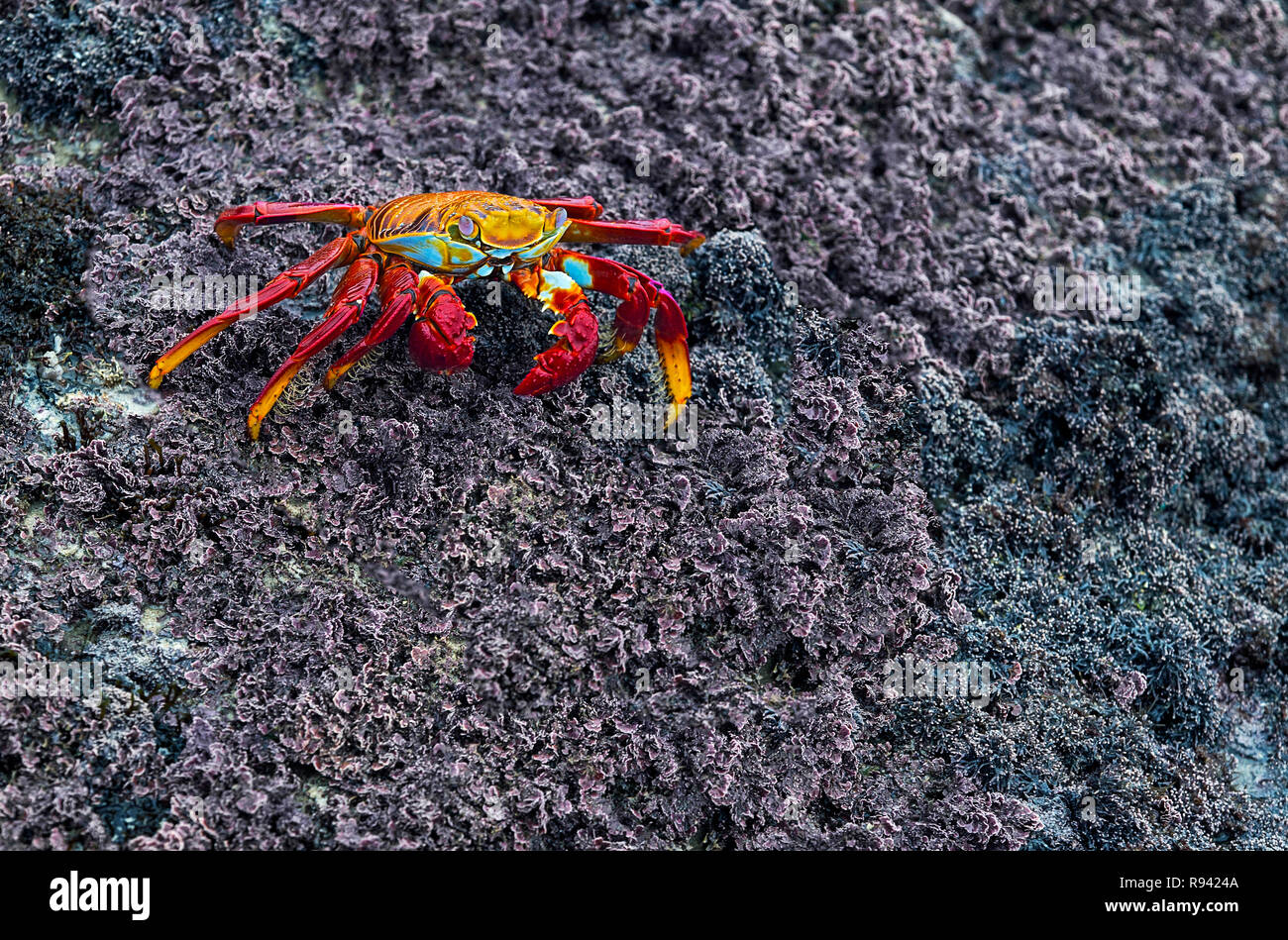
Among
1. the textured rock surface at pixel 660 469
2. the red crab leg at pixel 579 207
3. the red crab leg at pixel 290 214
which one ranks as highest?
the red crab leg at pixel 579 207

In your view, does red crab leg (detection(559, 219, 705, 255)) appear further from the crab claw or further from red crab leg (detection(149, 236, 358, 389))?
red crab leg (detection(149, 236, 358, 389))

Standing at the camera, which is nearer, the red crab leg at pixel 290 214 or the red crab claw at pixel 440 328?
the red crab claw at pixel 440 328

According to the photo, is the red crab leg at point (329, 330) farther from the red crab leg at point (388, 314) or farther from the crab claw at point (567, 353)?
the crab claw at point (567, 353)

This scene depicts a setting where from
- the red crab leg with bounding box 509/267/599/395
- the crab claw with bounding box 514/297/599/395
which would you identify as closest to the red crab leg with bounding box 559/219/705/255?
the red crab leg with bounding box 509/267/599/395

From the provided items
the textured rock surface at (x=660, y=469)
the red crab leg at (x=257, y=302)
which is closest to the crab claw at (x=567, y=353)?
the textured rock surface at (x=660, y=469)
